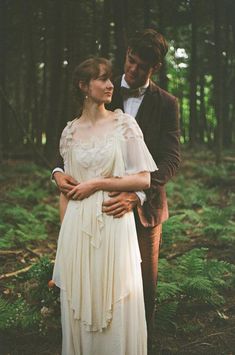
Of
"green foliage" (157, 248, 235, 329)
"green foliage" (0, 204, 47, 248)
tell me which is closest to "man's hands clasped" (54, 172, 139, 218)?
"green foliage" (157, 248, 235, 329)

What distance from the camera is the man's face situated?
3.43 meters

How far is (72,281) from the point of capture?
326cm

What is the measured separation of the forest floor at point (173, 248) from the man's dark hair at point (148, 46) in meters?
2.23

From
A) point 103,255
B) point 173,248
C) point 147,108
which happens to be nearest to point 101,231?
point 103,255

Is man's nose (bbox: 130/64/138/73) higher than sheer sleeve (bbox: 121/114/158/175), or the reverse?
man's nose (bbox: 130/64/138/73)

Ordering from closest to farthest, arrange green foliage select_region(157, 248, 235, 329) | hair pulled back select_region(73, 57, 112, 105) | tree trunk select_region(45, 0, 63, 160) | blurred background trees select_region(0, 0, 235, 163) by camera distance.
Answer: hair pulled back select_region(73, 57, 112, 105) → green foliage select_region(157, 248, 235, 329) → blurred background trees select_region(0, 0, 235, 163) → tree trunk select_region(45, 0, 63, 160)

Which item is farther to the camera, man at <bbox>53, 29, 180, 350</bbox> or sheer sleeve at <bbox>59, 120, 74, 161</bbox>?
man at <bbox>53, 29, 180, 350</bbox>

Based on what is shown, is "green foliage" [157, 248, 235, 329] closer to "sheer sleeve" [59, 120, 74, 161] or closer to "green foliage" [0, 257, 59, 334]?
"green foliage" [0, 257, 59, 334]

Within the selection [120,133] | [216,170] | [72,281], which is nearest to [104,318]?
[72,281]

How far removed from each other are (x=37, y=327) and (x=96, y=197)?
1.71 m

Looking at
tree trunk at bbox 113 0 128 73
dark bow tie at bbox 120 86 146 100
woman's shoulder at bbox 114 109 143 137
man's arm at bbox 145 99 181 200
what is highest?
tree trunk at bbox 113 0 128 73

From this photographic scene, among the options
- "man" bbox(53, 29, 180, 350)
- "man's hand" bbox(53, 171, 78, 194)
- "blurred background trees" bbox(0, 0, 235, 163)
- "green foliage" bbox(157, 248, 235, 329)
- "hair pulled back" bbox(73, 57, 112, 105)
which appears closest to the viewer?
"hair pulled back" bbox(73, 57, 112, 105)

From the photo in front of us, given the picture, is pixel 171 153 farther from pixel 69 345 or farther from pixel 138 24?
pixel 138 24

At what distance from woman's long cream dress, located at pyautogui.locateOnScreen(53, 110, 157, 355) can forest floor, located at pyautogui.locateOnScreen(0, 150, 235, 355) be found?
96 centimetres
